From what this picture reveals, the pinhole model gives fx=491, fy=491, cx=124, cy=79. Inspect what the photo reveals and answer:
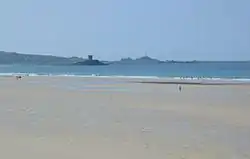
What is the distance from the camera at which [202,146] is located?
311 inches

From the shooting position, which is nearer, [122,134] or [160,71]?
[122,134]

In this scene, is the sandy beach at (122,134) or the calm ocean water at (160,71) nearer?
the sandy beach at (122,134)

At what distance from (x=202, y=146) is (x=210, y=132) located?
1661mm

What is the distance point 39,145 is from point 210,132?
345 cm

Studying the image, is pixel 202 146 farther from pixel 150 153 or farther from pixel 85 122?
pixel 85 122

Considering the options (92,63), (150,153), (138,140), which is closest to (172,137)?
(138,140)

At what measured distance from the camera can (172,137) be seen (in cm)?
883

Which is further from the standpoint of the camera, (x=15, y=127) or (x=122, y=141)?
(x=15, y=127)

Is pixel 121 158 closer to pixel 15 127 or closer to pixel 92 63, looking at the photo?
pixel 15 127

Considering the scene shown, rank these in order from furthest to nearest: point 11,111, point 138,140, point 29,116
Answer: point 11,111 < point 29,116 < point 138,140

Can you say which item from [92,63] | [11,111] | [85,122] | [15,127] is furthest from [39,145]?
[92,63]

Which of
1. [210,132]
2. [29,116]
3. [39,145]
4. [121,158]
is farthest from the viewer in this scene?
[29,116]

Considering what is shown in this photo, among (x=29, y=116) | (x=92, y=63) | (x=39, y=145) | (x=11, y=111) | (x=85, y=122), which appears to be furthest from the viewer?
(x=92, y=63)

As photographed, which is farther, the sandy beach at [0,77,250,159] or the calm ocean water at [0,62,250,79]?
the calm ocean water at [0,62,250,79]
